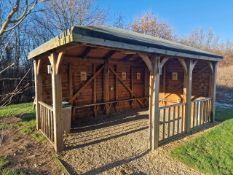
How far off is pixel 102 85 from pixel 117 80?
34.3 inches

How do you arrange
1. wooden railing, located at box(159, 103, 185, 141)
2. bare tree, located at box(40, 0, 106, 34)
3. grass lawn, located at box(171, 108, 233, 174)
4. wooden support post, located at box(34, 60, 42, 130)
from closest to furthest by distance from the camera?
grass lawn, located at box(171, 108, 233, 174) < wooden railing, located at box(159, 103, 185, 141) < wooden support post, located at box(34, 60, 42, 130) < bare tree, located at box(40, 0, 106, 34)

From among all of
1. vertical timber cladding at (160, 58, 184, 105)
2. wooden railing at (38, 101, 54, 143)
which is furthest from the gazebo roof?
vertical timber cladding at (160, 58, 184, 105)

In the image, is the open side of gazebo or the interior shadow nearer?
the open side of gazebo

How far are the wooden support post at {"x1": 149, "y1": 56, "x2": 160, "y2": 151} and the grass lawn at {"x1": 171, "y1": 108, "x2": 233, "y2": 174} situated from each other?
55 centimetres

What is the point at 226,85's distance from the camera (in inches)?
610

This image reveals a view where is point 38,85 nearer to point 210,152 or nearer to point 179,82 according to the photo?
point 210,152

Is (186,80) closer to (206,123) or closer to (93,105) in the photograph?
(206,123)

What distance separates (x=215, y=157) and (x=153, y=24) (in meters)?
20.7

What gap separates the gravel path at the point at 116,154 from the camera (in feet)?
12.1

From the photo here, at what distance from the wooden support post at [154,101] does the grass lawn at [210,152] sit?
0.55 metres

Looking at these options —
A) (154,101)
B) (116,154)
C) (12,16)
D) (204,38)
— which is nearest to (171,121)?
(154,101)

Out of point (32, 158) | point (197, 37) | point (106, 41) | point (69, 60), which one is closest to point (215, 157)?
point (106, 41)

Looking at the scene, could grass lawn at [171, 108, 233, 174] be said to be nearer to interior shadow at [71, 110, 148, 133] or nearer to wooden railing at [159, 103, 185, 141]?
wooden railing at [159, 103, 185, 141]

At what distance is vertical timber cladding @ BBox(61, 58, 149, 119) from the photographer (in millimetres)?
6788
